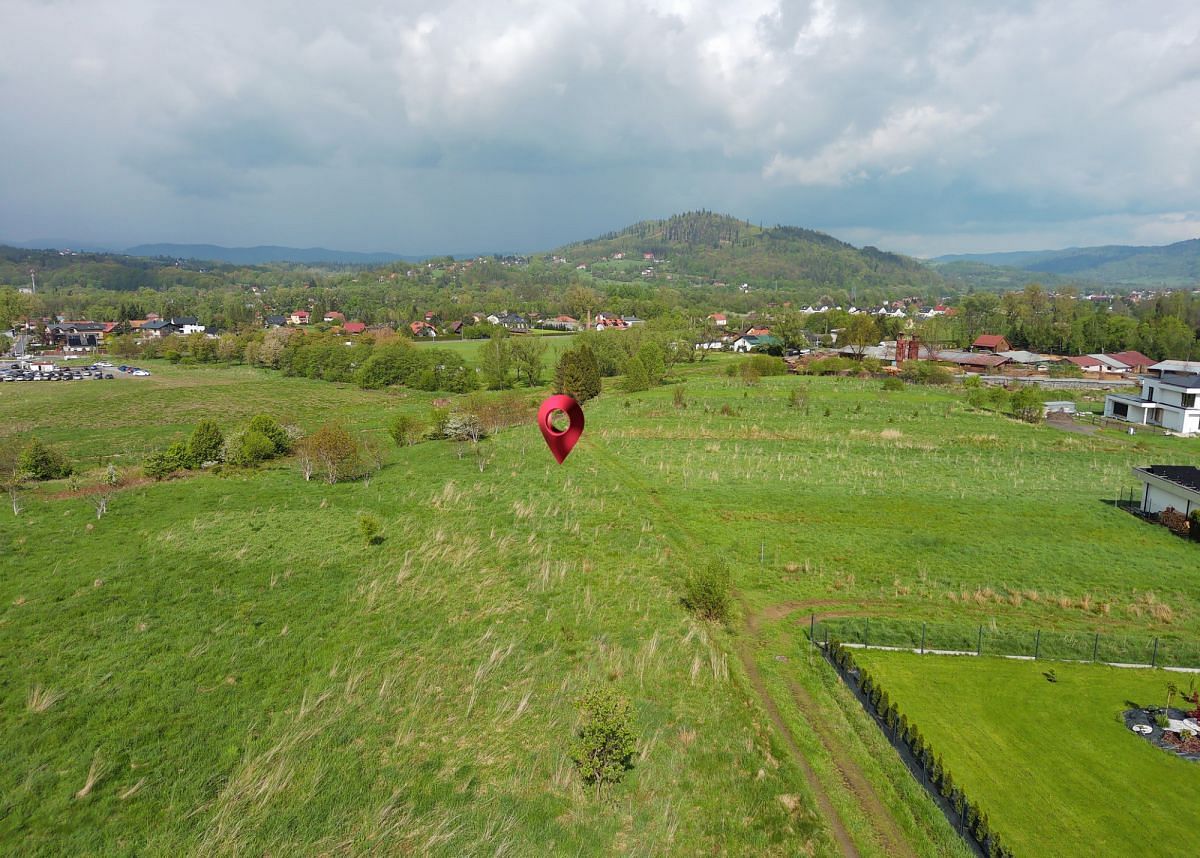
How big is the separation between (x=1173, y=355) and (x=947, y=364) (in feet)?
113

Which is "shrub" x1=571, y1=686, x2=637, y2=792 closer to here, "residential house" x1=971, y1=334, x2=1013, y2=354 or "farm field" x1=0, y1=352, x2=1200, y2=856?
"farm field" x1=0, y1=352, x2=1200, y2=856

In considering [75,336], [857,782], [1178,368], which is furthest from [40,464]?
[75,336]

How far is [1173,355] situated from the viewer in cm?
9269

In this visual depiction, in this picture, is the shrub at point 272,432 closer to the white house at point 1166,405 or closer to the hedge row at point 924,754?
the hedge row at point 924,754

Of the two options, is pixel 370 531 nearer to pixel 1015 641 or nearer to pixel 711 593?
pixel 711 593

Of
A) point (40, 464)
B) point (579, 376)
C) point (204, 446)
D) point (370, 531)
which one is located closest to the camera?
point (370, 531)

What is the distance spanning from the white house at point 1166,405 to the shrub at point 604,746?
57.8 metres

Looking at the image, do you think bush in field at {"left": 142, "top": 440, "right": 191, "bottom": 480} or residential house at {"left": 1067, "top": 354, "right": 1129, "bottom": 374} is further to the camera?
residential house at {"left": 1067, "top": 354, "right": 1129, "bottom": 374}

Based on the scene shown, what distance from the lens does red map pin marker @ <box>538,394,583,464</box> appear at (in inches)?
325

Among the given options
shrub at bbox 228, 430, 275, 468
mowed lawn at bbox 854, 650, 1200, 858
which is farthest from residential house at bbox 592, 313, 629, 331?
mowed lawn at bbox 854, 650, 1200, 858

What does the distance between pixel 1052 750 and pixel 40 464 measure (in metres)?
43.9

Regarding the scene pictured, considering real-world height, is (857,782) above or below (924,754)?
below

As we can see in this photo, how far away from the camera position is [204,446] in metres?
35.1

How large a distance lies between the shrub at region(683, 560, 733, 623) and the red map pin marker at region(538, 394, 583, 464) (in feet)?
36.2
